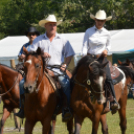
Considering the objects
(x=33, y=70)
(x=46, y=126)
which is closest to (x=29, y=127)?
(x=46, y=126)

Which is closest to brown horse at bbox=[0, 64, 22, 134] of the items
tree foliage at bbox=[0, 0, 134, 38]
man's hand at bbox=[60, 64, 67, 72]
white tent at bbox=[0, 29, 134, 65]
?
man's hand at bbox=[60, 64, 67, 72]

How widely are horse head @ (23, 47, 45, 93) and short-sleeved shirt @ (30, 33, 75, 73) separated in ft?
2.78

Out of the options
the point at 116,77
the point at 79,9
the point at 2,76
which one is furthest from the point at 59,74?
the point at 79,9

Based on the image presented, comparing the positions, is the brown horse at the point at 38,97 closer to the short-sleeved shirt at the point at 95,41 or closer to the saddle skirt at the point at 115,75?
the short-sleeved shirt at the point at 95,41

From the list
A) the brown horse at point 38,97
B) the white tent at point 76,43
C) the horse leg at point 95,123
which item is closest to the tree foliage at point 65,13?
the white tent at point 76,43

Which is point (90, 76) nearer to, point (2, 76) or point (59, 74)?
point (59, 74)

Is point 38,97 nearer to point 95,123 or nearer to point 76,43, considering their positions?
point 95,123

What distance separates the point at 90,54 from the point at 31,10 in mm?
31212

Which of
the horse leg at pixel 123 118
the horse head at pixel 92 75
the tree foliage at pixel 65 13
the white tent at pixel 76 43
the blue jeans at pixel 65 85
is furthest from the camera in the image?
the tree foliage at pixel 65 13

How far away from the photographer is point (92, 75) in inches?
244

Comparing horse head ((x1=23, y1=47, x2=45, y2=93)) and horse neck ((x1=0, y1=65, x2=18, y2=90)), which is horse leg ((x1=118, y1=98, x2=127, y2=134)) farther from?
horse head ((x1=23, y1=47, x2=45, y2=93))

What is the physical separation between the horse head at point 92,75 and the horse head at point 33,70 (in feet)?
2.82

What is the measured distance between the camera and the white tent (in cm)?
2077

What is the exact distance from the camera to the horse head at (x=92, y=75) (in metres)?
6.10
